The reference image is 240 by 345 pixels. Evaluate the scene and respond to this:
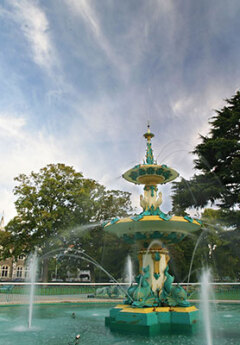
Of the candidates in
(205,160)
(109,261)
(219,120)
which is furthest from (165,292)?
(109,261)

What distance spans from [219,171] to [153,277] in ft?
45.0

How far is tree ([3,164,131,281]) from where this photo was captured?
1179 inches

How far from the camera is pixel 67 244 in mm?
31109

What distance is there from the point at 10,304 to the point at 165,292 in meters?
9.78

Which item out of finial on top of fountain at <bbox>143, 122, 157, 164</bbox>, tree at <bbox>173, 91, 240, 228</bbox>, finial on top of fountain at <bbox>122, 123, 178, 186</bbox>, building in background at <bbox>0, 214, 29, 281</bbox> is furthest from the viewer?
building in background at <bbox>0, 214, 29, 281</bbox>

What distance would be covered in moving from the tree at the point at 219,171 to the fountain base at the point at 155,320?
12.3 meters

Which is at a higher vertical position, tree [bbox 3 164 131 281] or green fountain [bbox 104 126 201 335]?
tree [bbox 3 164 131 281]

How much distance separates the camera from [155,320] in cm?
782

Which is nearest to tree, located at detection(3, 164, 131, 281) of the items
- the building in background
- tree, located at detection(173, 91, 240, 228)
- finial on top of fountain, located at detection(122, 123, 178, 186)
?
tree, located at detection(173, 91, 240, 228)

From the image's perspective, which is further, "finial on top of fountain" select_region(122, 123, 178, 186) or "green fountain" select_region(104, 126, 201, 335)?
"finial on top of fountain" select_region(122, 123, 178, 186)

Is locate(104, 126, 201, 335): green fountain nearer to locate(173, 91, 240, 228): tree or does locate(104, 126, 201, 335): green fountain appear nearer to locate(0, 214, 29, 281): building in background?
locate(173, 91, 240, 228): tree

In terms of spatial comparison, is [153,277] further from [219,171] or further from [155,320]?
[219,171]

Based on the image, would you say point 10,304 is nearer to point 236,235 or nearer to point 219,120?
point 236,235

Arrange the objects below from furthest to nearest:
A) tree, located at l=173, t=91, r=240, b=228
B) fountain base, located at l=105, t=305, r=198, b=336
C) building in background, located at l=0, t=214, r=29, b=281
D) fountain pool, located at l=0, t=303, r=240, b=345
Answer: building in background, located at l=0, t=214, r=29, b=281, tree, located at l=173, t=91, r=240, b=228, fountain base, located at l=105, t=305, r=198, b=336, fountain pool, located at l=0, t=303, r=240, b=345
